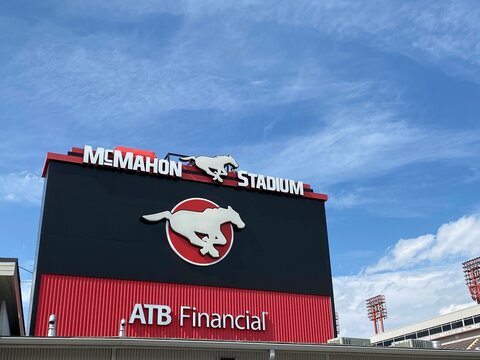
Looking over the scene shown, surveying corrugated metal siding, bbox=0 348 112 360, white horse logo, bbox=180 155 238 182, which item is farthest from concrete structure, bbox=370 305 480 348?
corrugated metal siding, bbox=0 348 112 360

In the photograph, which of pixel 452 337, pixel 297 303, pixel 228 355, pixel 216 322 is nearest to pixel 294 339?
pixel 297 303

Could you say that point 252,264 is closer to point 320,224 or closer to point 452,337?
point 320,224

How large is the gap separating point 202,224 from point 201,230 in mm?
326

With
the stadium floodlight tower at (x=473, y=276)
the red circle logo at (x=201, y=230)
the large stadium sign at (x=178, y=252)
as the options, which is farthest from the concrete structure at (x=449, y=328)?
the red circle logo at (x=201, y=230)

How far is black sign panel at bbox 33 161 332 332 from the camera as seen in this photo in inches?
1001

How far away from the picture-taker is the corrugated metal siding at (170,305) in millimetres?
24156

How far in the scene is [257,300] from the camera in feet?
92.4

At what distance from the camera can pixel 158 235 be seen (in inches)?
1070

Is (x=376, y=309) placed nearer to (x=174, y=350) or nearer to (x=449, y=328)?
(x=449, y=328)

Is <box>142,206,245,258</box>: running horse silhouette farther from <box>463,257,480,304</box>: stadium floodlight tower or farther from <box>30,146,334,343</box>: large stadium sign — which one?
<box>463,257,480,304</box>: stadium floodlight tower

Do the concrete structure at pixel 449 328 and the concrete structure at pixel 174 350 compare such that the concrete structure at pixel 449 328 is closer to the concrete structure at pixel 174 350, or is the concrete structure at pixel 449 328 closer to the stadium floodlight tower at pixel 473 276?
the stadium floodlight tower at pixel 473 276

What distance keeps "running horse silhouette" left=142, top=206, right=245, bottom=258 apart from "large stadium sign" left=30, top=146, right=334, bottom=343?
0.05 metres

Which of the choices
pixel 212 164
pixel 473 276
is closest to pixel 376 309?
pixel 473 276

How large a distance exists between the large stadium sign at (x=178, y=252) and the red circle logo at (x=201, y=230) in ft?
0.18
